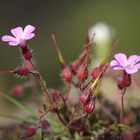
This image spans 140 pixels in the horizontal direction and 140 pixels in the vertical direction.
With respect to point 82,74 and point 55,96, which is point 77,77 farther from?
point 55,96

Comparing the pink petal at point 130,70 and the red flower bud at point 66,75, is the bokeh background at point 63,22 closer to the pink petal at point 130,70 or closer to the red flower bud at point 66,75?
the red flower bud at point 66,75

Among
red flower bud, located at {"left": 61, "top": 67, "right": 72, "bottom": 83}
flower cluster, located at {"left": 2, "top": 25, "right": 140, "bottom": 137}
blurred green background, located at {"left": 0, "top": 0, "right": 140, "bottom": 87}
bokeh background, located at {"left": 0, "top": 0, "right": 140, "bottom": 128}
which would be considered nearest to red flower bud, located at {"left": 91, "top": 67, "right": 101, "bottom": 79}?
flower cluster, located at {"left": 2, "top": 25, "right": 140, "bottom": 137}

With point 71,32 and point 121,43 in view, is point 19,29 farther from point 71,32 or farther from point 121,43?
point 71,32

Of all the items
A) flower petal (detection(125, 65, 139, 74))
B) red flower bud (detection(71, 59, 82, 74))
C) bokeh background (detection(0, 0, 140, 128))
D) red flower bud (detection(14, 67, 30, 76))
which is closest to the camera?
flower petal (detection(125, 65, 139, 74))

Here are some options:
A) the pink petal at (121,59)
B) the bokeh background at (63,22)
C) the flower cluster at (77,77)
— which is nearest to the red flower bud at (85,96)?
the flower cluster at (77,77)

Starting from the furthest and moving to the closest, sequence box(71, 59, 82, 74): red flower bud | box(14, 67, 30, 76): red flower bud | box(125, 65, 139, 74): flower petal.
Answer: box(71, 59, 82, 74): red flower bud < box(14, 67, 30, 76): red flower bud < box(125, 65, 139, 74): flower petal

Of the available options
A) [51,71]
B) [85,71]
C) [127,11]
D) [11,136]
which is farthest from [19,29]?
[127,11]

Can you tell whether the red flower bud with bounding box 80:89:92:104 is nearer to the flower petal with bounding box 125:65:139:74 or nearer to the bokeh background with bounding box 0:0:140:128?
the flower petal with bounding box 125:65:139:74

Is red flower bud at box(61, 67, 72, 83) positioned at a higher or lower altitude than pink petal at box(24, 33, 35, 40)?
lower

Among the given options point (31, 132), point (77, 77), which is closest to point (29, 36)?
point (77, 77)
